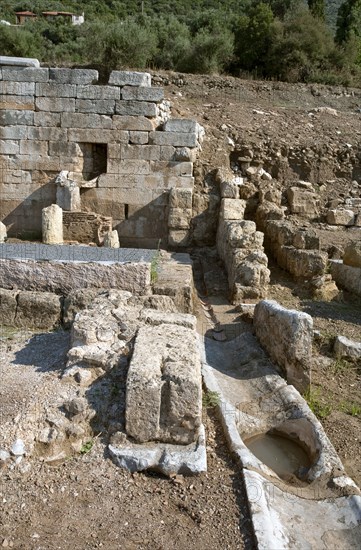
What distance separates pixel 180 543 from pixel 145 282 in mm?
Result: 3684

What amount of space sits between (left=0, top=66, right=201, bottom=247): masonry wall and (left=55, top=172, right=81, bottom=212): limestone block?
25cm

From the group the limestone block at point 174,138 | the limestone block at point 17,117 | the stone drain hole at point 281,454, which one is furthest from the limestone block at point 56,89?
the stone drain hole at point 281,454

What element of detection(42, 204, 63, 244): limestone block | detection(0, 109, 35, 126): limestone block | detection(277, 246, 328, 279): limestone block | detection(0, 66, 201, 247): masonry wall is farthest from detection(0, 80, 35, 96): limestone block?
detection(277, 246, 328, 279): limestone block

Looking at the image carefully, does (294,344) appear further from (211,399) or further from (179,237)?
(179,237)

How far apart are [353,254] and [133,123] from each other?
5472 mm

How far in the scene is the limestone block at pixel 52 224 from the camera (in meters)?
10.3

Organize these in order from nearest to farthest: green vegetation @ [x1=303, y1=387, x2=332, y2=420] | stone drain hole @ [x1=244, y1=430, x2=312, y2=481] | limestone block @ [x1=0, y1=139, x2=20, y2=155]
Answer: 1. stone drain hole @ [x1=244, y1=430, x2=312, y2=481]
2. green vegetation @ [x1=303, y1=387, x2=332, y2=420]
3. limestone block @ [x1=0, y1=139, x2=20, y2=155]

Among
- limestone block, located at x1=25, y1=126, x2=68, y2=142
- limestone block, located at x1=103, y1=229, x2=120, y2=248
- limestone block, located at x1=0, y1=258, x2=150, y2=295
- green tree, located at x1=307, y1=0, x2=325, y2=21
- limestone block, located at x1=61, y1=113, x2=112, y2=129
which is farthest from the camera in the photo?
green tree, located at x1=307, y1=0, x2=325, y2=21

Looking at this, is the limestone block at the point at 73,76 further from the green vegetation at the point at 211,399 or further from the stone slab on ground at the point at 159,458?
the stone slab on ground at the point at 159,458

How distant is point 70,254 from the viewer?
6781 mm

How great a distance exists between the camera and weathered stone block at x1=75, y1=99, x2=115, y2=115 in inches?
433

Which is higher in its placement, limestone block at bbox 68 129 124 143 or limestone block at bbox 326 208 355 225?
limestone block at bbox 68 129 124 143

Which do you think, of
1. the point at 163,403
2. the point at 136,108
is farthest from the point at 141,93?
the point at 163,403

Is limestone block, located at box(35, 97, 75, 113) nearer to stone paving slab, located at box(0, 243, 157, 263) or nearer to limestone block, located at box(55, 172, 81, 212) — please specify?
limestone block, located at box(55, 172, 81, 212)
